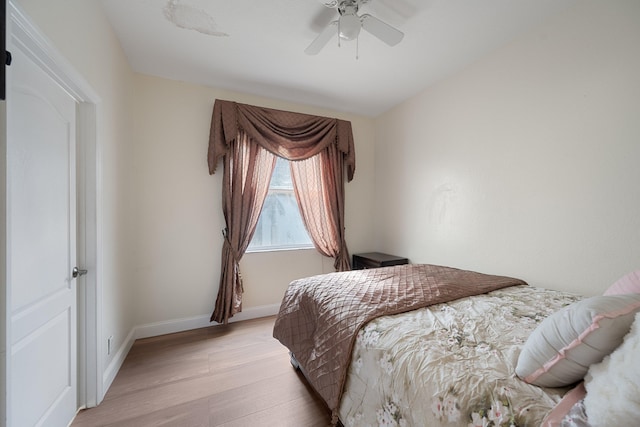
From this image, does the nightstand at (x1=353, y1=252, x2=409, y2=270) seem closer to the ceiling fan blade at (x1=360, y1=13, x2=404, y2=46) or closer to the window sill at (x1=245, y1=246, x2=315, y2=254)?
the window sill at (x1=245, y1=246, x2=315, y2=254)

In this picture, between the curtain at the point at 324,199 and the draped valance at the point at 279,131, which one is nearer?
the draped valance at the point at 279,131

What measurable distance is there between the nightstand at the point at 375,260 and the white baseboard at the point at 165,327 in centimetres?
118

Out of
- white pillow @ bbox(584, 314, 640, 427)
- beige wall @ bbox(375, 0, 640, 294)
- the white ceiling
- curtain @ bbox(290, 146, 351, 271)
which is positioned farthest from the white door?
beige wall @ bbox(375, 0, 640, 294)

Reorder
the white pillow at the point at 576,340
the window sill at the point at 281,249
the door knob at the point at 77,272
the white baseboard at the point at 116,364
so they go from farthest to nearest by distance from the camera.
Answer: the window sill at the point at 281,249, the white baseboard at the point at 116,364, the door knob at the point at 77,272, the white pillow at the point at 576,340

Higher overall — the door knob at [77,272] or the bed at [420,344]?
the door knob at [77,272]

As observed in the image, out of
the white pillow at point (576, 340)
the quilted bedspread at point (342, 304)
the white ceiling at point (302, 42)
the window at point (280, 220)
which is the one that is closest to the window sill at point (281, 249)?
the window at point (280, 220)

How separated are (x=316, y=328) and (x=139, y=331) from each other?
1.98m

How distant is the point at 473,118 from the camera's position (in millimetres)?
2316

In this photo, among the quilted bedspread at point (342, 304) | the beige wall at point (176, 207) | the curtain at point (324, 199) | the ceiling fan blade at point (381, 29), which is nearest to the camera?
the quilted bedspread at point (342, 304)

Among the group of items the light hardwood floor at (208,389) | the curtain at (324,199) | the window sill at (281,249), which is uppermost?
the curtain at (324,199)

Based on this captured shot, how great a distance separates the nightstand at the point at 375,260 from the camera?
2.96 m

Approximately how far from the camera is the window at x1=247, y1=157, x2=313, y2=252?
2990mm

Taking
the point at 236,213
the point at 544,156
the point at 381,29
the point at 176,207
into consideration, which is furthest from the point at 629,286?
the point at 176,207

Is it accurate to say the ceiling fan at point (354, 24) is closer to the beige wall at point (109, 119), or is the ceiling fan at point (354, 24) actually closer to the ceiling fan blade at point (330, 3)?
the ceiling fan blade at point (330, 3)
